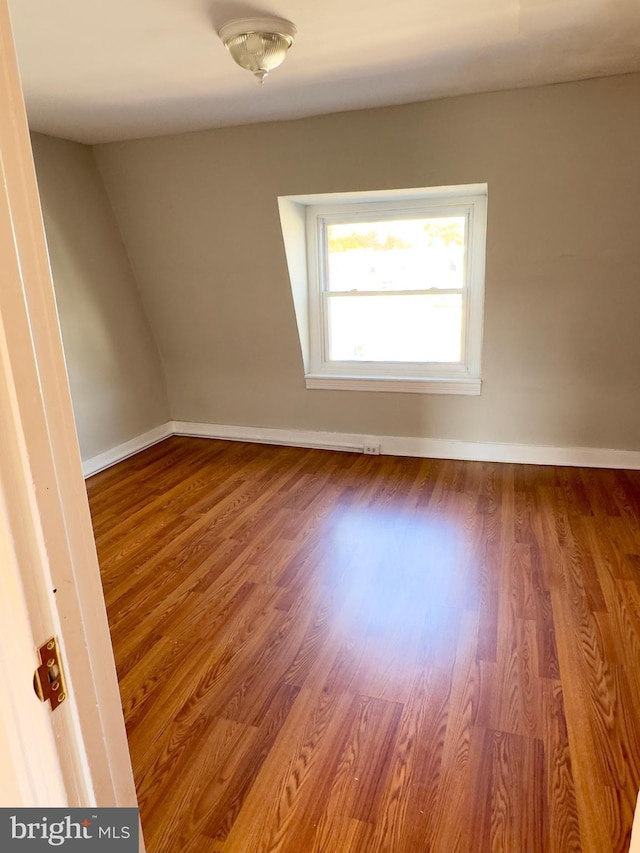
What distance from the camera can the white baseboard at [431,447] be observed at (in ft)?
11.8

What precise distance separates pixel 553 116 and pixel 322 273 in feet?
5.76

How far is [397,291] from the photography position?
381 cm

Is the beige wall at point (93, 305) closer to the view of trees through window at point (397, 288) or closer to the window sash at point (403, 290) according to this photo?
the window sash at point (403, 290)

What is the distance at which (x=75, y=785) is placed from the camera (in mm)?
661

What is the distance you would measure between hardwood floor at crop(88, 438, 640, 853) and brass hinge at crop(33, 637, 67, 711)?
1.02 m

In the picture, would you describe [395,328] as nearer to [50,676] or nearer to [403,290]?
[403,290]

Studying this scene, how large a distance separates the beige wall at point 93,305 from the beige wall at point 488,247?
0.13 meters

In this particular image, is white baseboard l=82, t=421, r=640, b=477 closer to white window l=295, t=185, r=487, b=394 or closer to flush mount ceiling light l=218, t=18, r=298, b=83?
white window l=295, t=185, r=487, b=394

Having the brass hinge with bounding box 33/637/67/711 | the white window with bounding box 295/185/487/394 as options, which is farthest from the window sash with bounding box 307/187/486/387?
the brass hinge with bounding box 33/637/67/711

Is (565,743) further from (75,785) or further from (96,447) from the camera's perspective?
(96,447)

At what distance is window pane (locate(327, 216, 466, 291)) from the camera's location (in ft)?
12.0

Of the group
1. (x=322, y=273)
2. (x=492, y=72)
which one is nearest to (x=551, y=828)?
(x=492, y=72)

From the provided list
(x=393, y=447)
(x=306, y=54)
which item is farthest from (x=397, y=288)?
(x=306, y=54)

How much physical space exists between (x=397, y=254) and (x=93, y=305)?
7.19 feet
